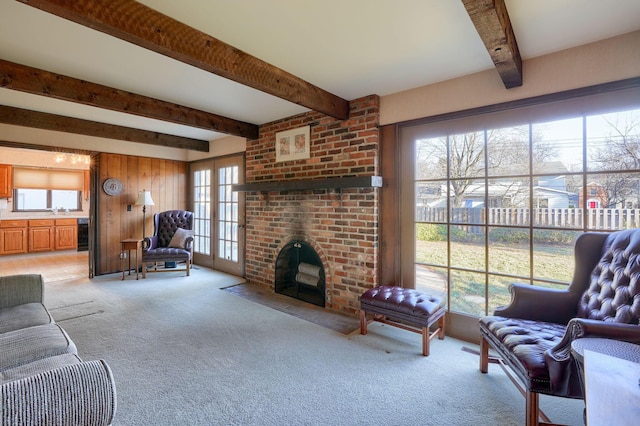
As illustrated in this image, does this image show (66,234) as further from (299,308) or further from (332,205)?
(332,205)

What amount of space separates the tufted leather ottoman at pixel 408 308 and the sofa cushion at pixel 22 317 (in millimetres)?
2375

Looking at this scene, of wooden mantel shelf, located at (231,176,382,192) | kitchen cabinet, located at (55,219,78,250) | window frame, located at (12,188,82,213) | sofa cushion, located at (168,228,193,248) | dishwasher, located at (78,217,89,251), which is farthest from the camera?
dishwasher, located at (78,217,89,251)

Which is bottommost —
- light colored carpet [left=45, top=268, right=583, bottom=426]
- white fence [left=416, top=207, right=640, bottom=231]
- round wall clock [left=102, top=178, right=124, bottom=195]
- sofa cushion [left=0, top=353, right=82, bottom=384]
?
light colored carpet [left=45, top=268, right=583, bottom=426]

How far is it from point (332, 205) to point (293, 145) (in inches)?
40.3

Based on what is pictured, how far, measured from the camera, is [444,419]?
170 cm

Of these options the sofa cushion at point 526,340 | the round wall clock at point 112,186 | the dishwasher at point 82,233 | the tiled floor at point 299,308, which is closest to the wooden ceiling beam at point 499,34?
the sofa cushion at point 526,340

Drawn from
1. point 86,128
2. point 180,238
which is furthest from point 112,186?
point 180,238

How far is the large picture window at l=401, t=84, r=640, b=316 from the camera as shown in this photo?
83.8 inches

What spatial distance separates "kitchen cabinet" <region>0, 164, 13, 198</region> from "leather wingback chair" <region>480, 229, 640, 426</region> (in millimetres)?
9494

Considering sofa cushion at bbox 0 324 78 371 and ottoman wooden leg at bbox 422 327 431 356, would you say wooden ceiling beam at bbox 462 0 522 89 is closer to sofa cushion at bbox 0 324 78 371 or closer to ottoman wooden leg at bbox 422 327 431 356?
ottoman wooden leg at bbox 422 327 431 356

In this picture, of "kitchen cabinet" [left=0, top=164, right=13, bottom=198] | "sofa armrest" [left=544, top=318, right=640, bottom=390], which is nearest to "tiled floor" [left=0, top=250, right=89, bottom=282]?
"kitchen cabinet" [left=0, top=164, right=13, bottom=198]

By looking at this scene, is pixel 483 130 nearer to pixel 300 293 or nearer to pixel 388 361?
pixel 388 361

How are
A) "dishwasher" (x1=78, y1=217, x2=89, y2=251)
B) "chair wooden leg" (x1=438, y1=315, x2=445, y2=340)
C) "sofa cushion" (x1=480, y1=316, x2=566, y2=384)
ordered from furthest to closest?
"dishwasher" (x1=78, y1=217, x2=89, y2=251) < "chair wooden leg" (x1=438, y1=315, x2=445, y2=340) < "sofa cushion" (x1=480, y1=316, x2=566, y2=384)

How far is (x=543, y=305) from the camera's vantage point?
6.59 feet
